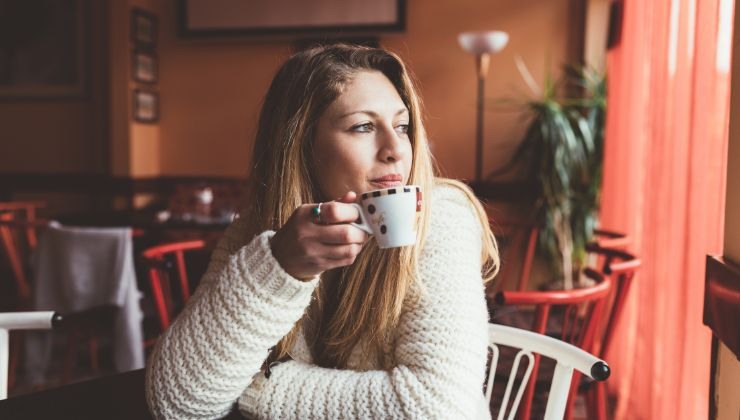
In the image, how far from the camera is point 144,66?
15.9 feet

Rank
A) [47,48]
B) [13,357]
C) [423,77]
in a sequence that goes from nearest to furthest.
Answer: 1. [13,357]
2. [423,77]
3. [47,48]

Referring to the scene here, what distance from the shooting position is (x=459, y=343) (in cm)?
89

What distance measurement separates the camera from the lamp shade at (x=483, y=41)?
386cm

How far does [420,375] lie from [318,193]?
433 mm

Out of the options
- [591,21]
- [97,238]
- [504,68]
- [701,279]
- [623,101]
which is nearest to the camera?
[701,279]

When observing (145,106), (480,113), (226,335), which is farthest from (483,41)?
(226,335)

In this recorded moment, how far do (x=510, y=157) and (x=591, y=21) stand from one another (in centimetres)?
110

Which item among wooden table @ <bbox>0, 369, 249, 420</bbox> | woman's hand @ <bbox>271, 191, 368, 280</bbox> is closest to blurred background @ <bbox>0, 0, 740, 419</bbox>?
wooden table @ <bbox>0, 369, 249, 420</bbox>

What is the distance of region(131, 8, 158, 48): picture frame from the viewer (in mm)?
4691

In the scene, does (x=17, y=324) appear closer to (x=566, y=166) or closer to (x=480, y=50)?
(x=480, y=50)

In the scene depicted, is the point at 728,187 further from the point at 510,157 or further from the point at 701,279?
the point at 510,157

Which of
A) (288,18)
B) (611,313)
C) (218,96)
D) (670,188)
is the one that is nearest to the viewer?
(611,313)

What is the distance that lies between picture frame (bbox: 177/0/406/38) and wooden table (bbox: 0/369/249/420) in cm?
393

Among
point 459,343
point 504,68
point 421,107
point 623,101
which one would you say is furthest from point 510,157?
point 459,343
